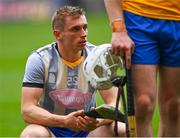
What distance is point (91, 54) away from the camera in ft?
26.7

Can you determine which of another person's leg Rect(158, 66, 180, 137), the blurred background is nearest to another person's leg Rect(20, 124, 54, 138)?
another person's leg Rect(158, 66, 180, 137)

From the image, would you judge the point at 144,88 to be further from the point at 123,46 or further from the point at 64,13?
the point at 64,13

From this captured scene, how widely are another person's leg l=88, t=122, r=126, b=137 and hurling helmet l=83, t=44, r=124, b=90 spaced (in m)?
0.77

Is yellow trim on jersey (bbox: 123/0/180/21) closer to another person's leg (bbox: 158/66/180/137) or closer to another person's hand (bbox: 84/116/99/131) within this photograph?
another person's leg (bbox: 158/66/180/137)

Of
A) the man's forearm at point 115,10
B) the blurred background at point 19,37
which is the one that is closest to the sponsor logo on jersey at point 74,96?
the man's forearm at point 115,10

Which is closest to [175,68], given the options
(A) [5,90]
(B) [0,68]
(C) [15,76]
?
(A) [5,90]

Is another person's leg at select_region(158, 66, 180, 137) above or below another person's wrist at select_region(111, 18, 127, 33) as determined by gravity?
below

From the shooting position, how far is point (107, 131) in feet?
29.0

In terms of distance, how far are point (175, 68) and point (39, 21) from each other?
1250 inches

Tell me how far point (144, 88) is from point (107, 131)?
2.79ft

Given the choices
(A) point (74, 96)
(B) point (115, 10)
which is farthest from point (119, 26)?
(A) point (74, 96)

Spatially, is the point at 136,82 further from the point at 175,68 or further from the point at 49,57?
the point at 49,57

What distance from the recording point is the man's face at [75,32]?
8703 mm

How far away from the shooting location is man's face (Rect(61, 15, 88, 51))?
8.70 metres
